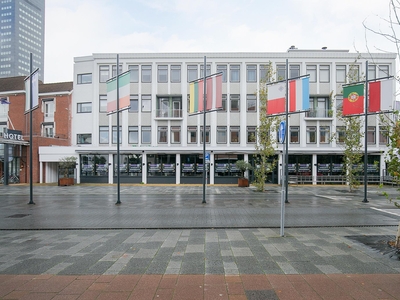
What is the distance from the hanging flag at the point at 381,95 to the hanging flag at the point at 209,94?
8.01m

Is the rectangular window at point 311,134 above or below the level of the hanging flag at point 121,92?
below

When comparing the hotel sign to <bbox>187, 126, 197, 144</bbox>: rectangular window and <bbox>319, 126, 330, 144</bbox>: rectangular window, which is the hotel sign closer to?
<bbox>187, 126, 197, 144</bbox>: rectangular window

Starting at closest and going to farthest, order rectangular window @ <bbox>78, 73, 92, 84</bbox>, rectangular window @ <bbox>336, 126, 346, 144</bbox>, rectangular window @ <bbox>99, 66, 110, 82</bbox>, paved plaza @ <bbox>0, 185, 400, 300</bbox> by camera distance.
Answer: paved plaza @ <bbox>0, 185, 400, 300</bbox>, rectangular window @ <bbox>336, 126, 346, 144</bbox>, rectangular window @ <bbox>99, 66, 110, 82</bbox>, rectangular window @ <bbox>78, 73, 92, 84</bbox>

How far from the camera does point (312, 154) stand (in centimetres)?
2820

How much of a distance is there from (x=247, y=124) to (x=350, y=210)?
1777cm

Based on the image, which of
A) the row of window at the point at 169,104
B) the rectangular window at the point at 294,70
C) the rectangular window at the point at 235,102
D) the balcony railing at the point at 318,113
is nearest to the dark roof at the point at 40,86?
the row of window at the point at 169,104

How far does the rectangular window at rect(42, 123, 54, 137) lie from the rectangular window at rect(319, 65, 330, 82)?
104 feet

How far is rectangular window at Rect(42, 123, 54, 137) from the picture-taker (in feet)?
105

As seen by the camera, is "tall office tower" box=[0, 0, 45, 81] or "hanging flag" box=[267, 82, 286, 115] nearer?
"hanging flag" box=[267, 82, 286, 115]

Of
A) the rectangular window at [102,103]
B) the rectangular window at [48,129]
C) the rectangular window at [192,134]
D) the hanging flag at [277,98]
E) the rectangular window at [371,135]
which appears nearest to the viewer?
the hanging flag at [277,98]

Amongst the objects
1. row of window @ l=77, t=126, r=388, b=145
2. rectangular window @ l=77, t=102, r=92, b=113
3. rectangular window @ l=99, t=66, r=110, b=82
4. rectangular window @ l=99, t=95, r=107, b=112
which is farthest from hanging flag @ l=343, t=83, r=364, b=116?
rectangular window @ l=77, t=102, r=92, b=113

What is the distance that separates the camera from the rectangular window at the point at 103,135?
29312mm

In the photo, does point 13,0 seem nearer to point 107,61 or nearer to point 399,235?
point 107,61

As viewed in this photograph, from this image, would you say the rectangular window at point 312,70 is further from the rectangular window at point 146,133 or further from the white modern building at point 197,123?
the rectangular window at point 146,133
